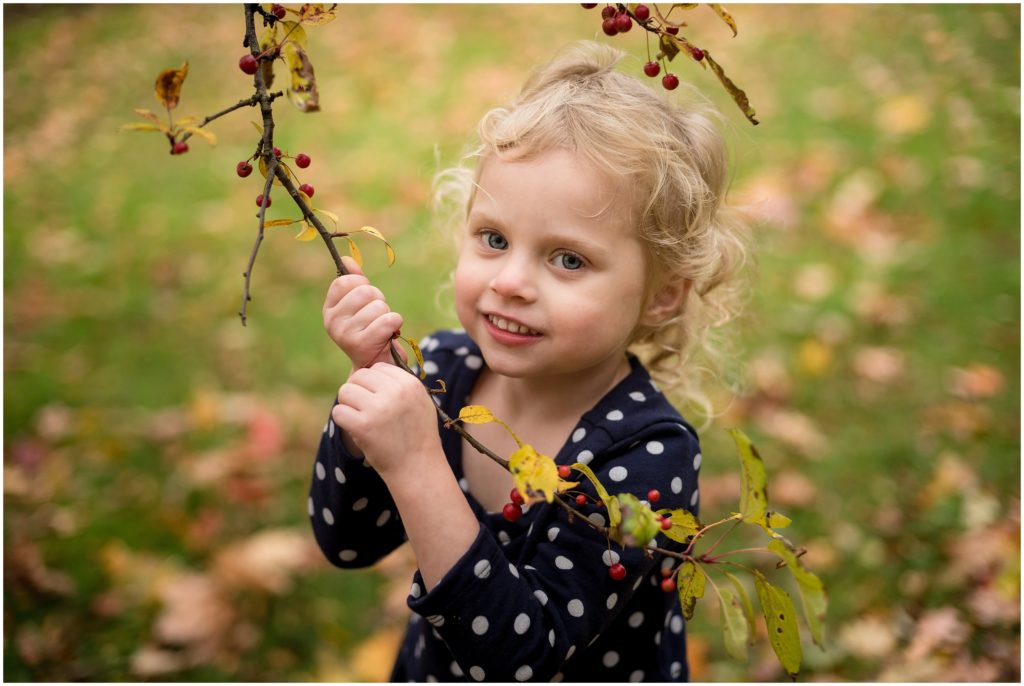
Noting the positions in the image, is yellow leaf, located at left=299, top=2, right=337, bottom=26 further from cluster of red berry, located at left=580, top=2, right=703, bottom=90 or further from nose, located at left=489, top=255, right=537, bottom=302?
nose, located at left=489, top=255, right=537, bottom=302

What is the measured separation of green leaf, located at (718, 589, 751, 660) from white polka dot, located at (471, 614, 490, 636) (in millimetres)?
300

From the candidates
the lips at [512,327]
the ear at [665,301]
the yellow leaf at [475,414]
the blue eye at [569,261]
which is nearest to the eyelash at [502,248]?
the blue eye at [569,261]

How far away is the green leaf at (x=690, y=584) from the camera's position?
1036mm

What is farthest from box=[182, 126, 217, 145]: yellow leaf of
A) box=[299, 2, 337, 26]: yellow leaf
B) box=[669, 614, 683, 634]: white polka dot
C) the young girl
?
box=[669, 614, 683, 634]: white polka dot

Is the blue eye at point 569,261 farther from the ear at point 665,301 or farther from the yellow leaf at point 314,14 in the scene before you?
the yellow leaf at point 314,14

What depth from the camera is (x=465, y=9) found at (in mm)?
6301

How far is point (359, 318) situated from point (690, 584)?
0.54m

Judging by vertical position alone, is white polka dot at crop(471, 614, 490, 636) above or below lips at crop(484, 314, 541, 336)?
below

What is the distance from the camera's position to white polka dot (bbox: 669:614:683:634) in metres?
1.59

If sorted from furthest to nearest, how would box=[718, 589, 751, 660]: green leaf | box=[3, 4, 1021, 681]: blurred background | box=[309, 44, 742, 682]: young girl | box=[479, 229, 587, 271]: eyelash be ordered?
box=[3, 4, 1021, 681]: blurred background → box=[479, 229, 587, 271]: eyelash → box=[309, 44, 742, 682]: young girl → box=[718, 589, 751, 660]: green leaf

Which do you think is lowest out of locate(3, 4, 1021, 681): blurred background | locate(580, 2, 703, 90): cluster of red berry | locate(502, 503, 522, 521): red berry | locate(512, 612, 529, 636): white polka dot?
locate(3, 4, 1021, 681): blurred background

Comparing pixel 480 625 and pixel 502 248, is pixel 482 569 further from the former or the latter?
pixel 502 248

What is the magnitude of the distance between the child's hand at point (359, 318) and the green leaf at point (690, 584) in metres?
0.48

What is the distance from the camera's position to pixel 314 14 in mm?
960
